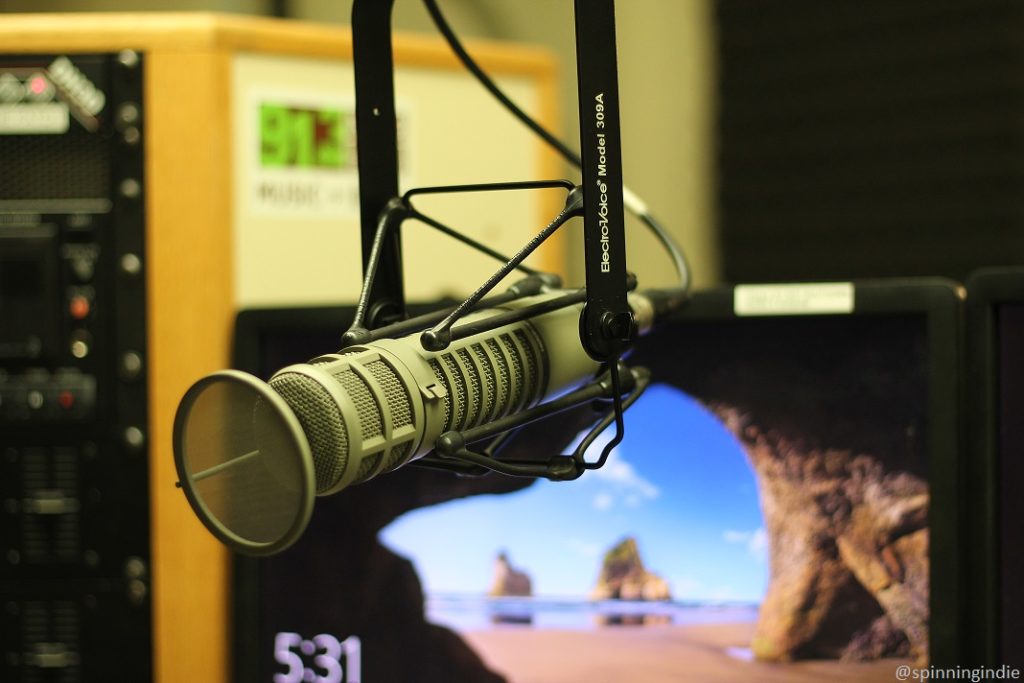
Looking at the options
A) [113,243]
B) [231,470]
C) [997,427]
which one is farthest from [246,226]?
[997,427]

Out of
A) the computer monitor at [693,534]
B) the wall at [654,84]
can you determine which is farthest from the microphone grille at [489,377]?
the wall at [654,84]

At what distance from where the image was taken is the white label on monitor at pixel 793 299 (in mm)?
819

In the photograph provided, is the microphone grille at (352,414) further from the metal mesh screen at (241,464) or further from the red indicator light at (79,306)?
the red indicator light at (79,306)

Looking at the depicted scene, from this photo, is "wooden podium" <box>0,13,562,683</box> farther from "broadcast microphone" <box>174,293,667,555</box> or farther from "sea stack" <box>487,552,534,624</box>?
"broadcast microphone" <box>174,293,667,555</box>

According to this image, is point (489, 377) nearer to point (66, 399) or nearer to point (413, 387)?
point (413, 387)

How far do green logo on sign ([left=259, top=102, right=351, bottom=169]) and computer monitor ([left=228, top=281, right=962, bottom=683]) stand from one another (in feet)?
0.55

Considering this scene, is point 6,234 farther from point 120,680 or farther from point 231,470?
point 231,470

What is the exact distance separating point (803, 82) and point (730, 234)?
316mm

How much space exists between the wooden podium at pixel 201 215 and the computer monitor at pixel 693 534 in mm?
50

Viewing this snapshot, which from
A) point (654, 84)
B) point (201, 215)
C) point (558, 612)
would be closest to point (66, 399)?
point (201, 215)

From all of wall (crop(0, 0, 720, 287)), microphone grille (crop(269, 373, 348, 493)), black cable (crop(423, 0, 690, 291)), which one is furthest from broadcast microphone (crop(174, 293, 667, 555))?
wall (crop(0, 0, 720, 287))

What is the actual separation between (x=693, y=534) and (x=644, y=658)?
11 cm

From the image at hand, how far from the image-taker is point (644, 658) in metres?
0.86

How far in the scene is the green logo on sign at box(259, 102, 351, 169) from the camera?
997 millimetres
